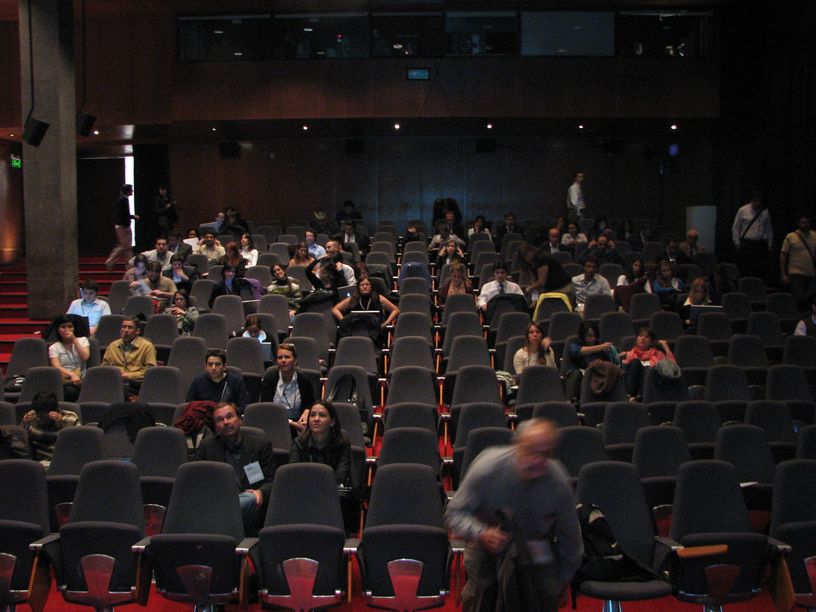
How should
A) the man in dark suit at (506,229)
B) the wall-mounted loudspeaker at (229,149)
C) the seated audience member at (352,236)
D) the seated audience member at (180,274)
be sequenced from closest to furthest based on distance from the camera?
the seated audience member at (180,274), the seated audience member at (352,236), the man in dark suit at (506,229), the wall-mounted loudspeaker at (229,149)

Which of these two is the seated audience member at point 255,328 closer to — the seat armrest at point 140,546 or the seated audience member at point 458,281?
the seated audience member at point 458,281

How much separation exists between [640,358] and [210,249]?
6705 millimetres

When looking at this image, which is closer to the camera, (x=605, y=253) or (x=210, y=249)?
(x=605, y=253)

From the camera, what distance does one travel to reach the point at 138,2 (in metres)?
14.5

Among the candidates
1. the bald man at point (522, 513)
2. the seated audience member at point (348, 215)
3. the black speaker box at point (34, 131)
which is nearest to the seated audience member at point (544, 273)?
the black speaker box at point (34, 131)

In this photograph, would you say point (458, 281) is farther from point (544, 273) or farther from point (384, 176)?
point (384, 176)

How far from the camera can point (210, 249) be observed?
12789 mm

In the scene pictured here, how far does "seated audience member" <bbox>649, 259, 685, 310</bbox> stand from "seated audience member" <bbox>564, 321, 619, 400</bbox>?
8.37ft

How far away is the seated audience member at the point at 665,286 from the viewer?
1033 cm

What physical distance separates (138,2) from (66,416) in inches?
377

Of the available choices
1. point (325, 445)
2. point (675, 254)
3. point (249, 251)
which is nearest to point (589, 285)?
point (675, 254)

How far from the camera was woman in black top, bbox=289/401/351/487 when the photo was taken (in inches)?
223

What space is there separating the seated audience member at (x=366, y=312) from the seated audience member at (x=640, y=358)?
2.31m

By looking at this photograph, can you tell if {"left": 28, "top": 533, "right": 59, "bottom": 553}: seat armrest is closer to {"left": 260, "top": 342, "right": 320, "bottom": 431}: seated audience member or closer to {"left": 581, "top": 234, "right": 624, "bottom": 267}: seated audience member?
{"left": 260, "top": 342, "right": 320, "bottom": 431}: seated audience member
